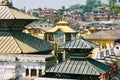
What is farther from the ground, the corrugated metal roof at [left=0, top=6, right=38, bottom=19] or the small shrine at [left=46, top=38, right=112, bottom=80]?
the corrugated metal roof at [left=0, top=6, right=38, bottom=19]

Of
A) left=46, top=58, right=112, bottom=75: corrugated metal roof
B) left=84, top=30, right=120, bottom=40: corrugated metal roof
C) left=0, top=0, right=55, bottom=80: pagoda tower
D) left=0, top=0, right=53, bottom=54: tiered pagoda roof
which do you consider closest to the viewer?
left=46, top=58, right=112, bottom=75: corrugated metal roof

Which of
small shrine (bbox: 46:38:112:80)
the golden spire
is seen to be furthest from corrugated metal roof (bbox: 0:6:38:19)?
small shrine (bbox: 46:38:112:80)

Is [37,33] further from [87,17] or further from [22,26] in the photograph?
[87,17]

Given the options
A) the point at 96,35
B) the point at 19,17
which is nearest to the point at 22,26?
the point at 19,17

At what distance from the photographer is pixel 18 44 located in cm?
2606

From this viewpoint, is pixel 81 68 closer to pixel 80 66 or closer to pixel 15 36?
pixel 80 66

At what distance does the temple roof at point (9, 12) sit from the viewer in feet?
87.7

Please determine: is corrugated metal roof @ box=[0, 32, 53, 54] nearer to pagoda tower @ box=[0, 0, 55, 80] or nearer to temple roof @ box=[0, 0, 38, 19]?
pagoda tower @ box=[0, 0, 55, 80]

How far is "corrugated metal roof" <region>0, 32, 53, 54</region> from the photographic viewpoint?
84.5 ft

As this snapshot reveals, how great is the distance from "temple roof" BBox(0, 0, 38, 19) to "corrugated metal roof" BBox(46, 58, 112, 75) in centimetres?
814

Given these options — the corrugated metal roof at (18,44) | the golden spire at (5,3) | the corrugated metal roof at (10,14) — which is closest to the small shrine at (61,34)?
the golden spire at (5,3)

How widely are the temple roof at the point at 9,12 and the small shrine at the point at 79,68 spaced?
25.0 feet

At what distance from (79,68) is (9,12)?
32.5 feet

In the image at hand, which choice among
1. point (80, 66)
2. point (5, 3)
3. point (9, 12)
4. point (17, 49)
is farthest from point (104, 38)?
point (80, 66)
